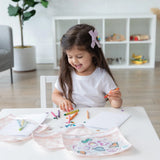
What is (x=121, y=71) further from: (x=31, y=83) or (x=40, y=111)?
(x=40, y=111)

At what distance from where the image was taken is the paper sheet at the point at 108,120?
96 cm

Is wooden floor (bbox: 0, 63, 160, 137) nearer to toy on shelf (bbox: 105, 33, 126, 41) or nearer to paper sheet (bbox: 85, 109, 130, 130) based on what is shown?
toy on shelf (bbox: 105, 33, 126, 41)

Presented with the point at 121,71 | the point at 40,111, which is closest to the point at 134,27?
the point at 121,71

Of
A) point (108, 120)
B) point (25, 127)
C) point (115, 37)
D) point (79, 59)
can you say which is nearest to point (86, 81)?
point (79, 59)

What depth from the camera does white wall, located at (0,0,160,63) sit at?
4.38m

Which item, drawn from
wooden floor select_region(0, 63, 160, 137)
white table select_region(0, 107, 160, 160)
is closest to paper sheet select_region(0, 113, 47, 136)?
white table select_region(0, 107, 160, 160)

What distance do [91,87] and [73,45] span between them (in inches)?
10.1

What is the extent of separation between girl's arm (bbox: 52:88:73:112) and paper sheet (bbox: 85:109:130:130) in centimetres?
14

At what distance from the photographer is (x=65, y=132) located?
0.91m

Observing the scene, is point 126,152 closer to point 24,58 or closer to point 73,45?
point 73,45

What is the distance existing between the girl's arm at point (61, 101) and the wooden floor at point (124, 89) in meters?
0.98

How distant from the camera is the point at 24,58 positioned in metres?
4.02

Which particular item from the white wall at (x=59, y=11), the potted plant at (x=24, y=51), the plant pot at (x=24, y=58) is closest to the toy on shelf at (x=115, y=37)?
the white wall at (x=59, y=11)

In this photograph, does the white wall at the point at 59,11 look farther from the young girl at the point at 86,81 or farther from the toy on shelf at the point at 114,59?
the young girl at the point at 86,81
